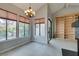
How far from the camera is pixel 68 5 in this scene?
88.9 inches

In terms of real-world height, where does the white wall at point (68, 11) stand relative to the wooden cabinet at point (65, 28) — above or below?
above

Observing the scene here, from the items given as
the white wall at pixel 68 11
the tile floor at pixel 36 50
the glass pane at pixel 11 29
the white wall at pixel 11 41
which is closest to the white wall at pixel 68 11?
the white wall at pixel 68 11

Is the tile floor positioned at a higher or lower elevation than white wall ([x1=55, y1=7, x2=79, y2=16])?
lower

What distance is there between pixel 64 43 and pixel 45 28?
619 mm

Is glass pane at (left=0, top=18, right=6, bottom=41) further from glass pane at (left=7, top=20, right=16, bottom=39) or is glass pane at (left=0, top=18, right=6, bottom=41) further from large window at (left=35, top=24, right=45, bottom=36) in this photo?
large window at (left=35, top=24, right=45, bottom=36)

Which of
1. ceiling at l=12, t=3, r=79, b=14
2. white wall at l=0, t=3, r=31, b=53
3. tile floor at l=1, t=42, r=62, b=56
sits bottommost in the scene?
tile floor at l=1, t=42, r=62, b=56

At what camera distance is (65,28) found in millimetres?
2281

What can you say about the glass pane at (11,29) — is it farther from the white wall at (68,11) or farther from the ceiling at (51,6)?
the white wall at (68,11)

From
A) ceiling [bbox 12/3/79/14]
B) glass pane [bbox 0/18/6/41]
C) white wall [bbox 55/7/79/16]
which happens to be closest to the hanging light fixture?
ceiling [bbox 12/3/79/14]

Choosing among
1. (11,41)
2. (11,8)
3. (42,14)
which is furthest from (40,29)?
(11,8)

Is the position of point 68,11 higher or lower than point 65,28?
higher

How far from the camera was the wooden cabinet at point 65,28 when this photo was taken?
88.0 inches

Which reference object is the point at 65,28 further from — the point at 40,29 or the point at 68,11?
the point at 40,29

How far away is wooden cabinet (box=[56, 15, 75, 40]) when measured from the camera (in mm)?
2234
